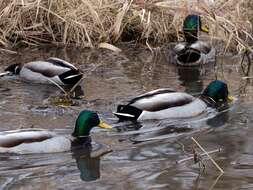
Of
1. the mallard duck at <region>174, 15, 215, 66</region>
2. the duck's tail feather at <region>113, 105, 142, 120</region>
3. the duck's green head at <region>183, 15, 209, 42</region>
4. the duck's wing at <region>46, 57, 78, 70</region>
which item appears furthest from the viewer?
the duck's green head at <region>183, 15, 209, 42</region>

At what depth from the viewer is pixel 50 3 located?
12375mm

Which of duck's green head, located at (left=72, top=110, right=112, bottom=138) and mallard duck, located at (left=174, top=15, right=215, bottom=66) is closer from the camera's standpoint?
duck's green head, located at (left=72, top=110, right=112, bottom=138)

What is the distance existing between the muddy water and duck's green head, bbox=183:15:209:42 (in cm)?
59

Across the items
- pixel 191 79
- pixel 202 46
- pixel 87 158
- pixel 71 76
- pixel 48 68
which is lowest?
pixel 87 158

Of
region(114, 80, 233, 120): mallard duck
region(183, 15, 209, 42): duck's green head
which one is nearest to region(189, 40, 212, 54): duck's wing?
region(183, 15, 209, 42): duck's green head

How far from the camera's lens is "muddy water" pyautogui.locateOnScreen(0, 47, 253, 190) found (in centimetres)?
640

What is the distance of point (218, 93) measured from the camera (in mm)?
9336

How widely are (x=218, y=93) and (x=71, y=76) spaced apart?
7.11 ft

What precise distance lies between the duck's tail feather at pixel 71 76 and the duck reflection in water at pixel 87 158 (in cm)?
303

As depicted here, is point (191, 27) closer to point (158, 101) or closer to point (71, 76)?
point (71, 76)

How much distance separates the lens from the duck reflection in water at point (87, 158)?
6605 mm

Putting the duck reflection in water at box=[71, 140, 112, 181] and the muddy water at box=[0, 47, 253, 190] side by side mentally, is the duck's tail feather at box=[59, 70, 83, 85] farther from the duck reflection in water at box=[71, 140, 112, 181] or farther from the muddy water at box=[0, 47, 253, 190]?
the duck reflection in water at box=[71, 140, 112, 181]

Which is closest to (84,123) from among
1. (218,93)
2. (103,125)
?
(103,125)

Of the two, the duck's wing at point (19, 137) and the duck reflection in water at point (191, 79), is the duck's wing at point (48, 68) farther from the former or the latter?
the duck's wing at point (19, 137)
